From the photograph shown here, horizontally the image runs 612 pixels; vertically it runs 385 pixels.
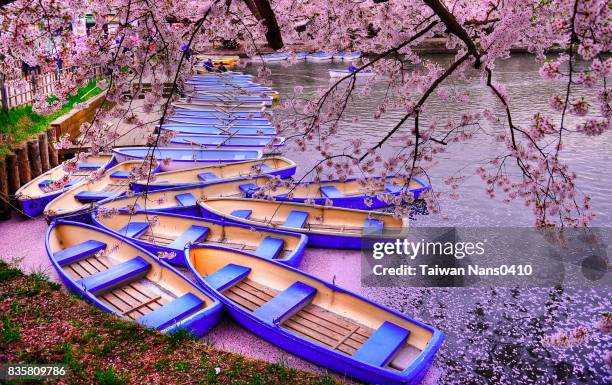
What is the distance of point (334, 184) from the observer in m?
10.8

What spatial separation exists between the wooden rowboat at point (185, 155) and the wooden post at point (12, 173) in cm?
271

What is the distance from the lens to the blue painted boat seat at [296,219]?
8.85 m

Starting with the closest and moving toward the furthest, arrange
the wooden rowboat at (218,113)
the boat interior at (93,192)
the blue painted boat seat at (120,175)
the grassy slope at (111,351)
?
the grassy slope at (111,351) → the boat interior at (93,192) → the blue painted boat seat at (120,175) → the wooden rowboat at (218,113)

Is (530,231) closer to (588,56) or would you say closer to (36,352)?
(588,56)

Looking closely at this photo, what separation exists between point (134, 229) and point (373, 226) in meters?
4.45

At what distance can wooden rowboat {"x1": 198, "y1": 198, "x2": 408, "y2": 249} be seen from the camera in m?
8.60

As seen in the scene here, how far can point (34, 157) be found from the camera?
1077 cm

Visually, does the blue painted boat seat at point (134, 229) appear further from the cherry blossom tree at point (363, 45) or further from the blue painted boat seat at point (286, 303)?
the blue painted boat seat at point (286, 303)

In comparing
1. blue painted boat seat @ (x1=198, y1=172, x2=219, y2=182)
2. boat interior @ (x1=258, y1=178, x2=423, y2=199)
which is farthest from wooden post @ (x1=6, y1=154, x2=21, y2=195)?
boat interior @ (x1=258, y1=178, x2=423, y2=199)

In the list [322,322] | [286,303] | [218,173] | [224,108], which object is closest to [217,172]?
[218,173]

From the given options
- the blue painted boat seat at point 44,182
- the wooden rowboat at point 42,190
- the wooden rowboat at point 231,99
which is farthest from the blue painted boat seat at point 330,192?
the wooden rowboat at point 231,99

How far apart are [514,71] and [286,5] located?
26.7m

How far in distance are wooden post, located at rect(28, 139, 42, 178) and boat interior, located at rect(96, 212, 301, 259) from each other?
128 inches

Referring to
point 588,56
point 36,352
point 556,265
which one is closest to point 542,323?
point 556,265
